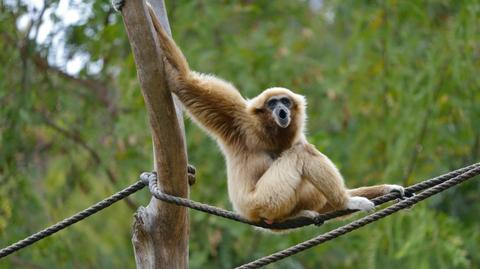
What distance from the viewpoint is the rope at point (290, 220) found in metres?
5.84

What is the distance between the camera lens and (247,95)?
468 inches

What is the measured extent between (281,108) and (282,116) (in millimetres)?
91

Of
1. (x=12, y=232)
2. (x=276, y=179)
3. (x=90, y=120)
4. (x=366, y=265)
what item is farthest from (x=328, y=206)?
(x=90, y=120)

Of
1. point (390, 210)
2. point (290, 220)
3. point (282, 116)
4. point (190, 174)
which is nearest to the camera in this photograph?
point (390, 210)

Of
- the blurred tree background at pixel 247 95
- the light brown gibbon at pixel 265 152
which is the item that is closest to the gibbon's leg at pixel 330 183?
the light brown gibbon at pixel 265 152

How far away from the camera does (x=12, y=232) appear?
11656 millimetres

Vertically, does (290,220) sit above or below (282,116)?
below

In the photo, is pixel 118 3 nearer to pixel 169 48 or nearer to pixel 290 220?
pixel 169 48

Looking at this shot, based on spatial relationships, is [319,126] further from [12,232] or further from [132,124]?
[12,232]

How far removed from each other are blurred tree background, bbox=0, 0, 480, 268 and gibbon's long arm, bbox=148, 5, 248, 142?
12.1 ft

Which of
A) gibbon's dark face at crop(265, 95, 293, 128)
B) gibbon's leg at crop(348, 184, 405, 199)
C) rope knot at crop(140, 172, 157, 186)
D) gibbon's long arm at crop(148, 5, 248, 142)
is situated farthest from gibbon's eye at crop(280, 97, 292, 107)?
rope knot at crop(140, 172, 157, 186)

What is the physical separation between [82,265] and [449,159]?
5.79 metres

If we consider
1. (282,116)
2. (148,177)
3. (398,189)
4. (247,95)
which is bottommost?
(247,95)

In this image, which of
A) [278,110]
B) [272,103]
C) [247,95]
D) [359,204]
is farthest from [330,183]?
[247,95]
